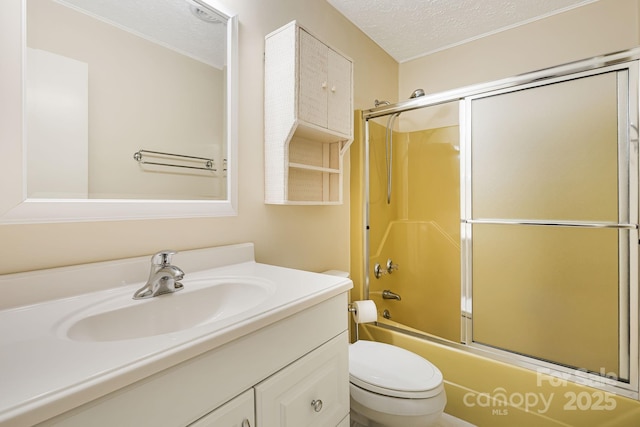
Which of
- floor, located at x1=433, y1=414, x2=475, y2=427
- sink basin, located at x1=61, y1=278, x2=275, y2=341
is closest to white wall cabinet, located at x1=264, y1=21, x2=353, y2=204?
sink basin, located at x1=61, y1=278, x2=275, y2=341

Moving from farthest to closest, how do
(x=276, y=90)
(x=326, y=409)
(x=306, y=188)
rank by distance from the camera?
1. (x=306, y=188)
2. (x=276, y=90)
3. (x=326, y=409)

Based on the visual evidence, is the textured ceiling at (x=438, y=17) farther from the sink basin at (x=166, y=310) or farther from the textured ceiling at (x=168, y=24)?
the sink basin at (x=166, y=310)

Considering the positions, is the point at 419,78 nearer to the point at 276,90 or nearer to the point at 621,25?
the point at 621,25

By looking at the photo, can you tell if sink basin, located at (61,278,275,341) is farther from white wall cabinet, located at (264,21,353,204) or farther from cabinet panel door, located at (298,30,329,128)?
cabinet panel door, located at (298,30,329,128)

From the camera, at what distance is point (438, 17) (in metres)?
1.96

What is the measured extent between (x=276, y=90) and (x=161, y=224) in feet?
2.45

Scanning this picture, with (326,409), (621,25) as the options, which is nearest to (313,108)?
(326,409)

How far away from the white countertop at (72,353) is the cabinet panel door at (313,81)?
2.78ft

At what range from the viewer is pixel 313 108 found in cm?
136

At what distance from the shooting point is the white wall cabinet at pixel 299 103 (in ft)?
4.24

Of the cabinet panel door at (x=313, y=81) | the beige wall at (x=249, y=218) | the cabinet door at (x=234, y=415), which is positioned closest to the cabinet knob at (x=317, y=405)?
the cabinet door at (x=234, y=415)

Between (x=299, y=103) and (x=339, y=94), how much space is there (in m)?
0.32

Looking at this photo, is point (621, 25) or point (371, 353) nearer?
point (371, 353)

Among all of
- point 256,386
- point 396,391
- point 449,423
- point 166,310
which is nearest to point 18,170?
point 166,310
